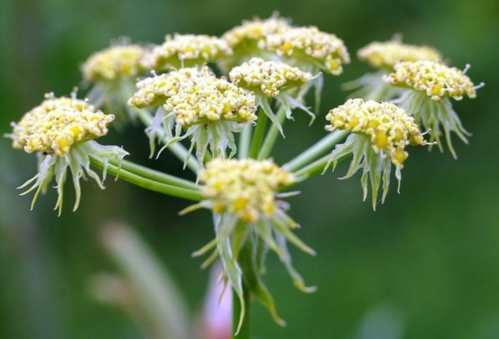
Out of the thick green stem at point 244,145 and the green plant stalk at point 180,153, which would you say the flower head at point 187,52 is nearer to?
the green plant stalk at point 180,153

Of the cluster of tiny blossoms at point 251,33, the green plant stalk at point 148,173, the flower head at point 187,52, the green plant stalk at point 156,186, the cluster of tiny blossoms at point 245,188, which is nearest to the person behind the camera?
the cluster of tiny blossoms at point 245,188

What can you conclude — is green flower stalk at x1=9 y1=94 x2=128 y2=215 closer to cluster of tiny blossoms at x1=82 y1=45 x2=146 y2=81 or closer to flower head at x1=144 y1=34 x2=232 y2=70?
flower head at x1=144 y1=34 x2=232 y2=70

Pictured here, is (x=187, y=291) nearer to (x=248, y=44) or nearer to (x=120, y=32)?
(x=120, y=32)

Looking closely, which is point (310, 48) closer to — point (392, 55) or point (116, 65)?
point (392, 55)

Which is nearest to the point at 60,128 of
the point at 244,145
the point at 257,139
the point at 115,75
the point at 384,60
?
the point at 257,139

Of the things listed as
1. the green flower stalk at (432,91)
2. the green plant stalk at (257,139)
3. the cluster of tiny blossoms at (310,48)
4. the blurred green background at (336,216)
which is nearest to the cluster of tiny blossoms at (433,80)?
the green flower stalk at (432,91)

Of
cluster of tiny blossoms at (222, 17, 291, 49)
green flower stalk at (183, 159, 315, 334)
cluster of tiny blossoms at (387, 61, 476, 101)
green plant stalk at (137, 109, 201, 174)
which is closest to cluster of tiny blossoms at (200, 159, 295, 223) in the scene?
green flower stalk at (183, 159, 315, 334)
